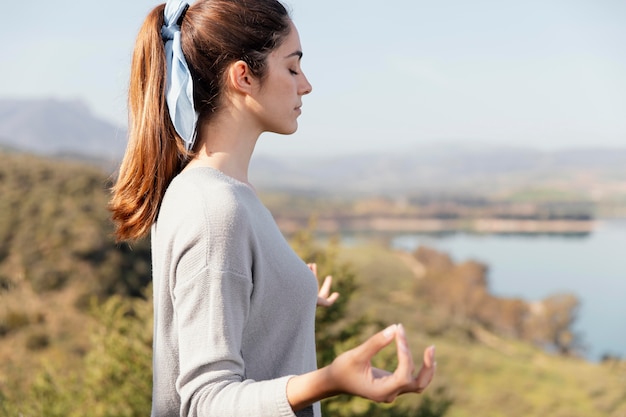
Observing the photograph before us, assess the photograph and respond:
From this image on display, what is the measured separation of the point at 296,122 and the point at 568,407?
826 inches

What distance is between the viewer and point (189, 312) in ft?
3.47

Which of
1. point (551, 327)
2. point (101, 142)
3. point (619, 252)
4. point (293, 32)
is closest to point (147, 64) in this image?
point (293, 32)

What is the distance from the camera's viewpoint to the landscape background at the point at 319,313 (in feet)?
16.7

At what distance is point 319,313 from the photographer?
5004 millimetres

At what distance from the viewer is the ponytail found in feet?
4.06

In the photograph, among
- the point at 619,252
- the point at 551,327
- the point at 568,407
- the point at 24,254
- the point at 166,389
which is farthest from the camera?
the point at 619,252

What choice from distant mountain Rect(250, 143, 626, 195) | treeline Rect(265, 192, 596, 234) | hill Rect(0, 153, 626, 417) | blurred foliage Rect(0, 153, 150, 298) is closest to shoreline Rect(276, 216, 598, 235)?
treeline Rect(265, 192, 596, 234)

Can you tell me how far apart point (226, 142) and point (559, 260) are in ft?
227

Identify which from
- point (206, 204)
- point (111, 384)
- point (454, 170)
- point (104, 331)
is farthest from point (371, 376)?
point (454, 170)

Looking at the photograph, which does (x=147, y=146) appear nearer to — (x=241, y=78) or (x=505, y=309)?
(x=241, y=78)

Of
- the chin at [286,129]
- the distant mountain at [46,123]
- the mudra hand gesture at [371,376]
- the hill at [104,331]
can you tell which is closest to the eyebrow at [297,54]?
the chin at [286,129]

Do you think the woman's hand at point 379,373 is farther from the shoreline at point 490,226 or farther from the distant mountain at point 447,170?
the distant mountain at point 447,170

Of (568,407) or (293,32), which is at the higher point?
(293,32)

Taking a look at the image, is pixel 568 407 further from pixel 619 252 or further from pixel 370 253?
pixel 619 252
